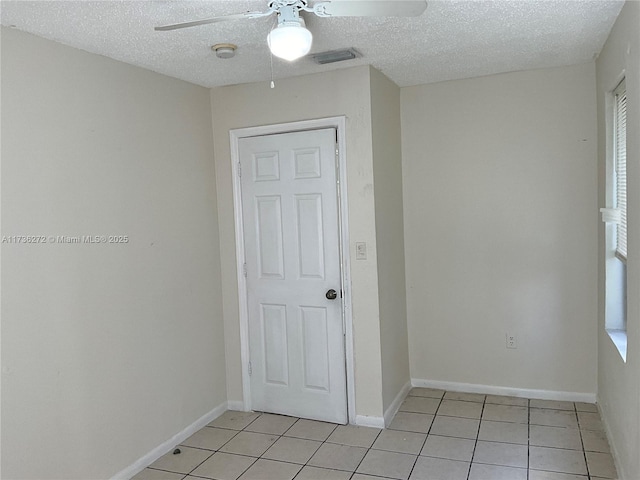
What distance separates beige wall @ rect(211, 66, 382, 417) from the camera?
3350 mm

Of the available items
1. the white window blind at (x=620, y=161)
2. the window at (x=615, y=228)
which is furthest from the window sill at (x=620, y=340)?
the white window blind at (x=620, y=161)

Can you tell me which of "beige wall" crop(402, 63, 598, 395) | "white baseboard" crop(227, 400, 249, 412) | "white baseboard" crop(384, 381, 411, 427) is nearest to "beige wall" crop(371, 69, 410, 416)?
"white baseboard" crop(384, 381, 411, 427)

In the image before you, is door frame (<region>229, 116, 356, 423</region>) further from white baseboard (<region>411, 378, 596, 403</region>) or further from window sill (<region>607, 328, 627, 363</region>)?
window sill (<region>607, 328, 627, 363</region>)

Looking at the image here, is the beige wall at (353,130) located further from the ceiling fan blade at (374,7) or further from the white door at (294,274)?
the ceiling fan blade at (374,7)

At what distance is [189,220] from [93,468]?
1544 millimetres

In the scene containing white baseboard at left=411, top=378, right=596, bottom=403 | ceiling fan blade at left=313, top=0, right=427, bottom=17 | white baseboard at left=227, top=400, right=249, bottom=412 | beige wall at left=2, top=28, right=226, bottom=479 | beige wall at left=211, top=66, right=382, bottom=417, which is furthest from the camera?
white baseboard at left=227, top=400, right=249, bottom=412

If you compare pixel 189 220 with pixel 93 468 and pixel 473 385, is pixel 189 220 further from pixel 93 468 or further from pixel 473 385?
pixel 473 385

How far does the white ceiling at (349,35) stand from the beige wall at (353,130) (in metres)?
0.12

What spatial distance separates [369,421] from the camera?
3461mm

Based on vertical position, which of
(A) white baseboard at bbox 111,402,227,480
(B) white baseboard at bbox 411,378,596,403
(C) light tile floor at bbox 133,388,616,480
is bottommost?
(C) light tile floor at bbox 133,388,616,480

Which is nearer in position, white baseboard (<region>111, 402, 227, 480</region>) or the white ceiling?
the white ceiling

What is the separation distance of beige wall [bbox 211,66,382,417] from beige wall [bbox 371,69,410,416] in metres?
0.06

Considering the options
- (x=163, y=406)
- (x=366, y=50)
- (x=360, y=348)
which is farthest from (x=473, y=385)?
(x=366, y=50)

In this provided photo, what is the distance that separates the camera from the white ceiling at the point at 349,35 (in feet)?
7.38
